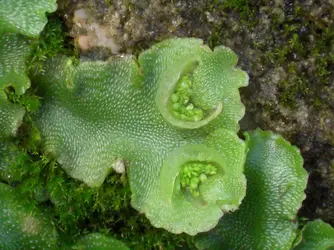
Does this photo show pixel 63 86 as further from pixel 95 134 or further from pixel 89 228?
pixel 89 228

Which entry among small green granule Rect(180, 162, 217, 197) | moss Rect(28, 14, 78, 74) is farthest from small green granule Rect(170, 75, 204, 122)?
moss Rect(28, 14, 78, 74)

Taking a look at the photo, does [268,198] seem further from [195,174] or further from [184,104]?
[184,104]

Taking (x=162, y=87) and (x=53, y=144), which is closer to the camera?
(x=162, y=87)

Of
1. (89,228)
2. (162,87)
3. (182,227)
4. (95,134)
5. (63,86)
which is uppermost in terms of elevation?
(162,87)

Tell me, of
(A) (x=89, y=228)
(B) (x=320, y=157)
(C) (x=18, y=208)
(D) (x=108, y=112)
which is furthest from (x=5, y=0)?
(B) (x=320, y=157)

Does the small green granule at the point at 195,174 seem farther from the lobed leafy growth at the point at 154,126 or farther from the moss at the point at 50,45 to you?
the moss at the point at 50,45

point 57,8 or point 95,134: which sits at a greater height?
point 57,8

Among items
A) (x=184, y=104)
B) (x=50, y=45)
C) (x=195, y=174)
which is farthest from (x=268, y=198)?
(x=50, y=45)
